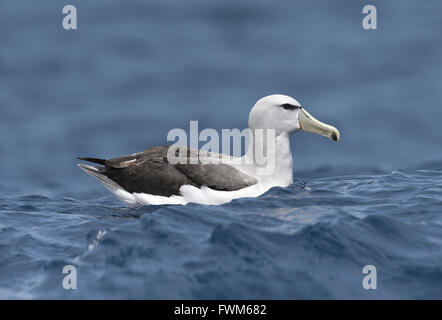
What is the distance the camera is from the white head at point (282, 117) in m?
9.99

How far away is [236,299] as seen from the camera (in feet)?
21.0

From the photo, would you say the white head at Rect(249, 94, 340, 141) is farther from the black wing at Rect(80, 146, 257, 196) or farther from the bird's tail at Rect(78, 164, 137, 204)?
the bird's tail at Rect(78, 164, 137, 204)

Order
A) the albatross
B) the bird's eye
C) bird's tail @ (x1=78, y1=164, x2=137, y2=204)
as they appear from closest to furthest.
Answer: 1. the albatross
2. bird's tail @ (x1=78, y1=164, x2=137, y2=204)
3. the bird's eye

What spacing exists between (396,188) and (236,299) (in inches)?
180

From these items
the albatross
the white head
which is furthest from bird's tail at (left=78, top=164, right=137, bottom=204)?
the white head

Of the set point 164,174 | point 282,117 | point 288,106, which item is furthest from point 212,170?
point 288,106

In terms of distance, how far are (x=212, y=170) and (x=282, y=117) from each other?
145 centimetres

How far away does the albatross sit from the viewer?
9352 millimetres

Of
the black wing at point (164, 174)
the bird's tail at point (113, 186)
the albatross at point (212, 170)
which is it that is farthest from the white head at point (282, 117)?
the bird's tail at point (113, 186)

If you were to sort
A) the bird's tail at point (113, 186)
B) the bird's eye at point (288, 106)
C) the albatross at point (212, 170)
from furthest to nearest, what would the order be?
the bird's eye at point (288, 106) → the bird's tail at point (113, 186) → the albatross at point (212, 170)

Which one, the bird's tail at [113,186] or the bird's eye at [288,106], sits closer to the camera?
the bird's tail at [113,186]

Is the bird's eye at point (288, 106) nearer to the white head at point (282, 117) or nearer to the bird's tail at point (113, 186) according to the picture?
the white head at point (282, 117)
